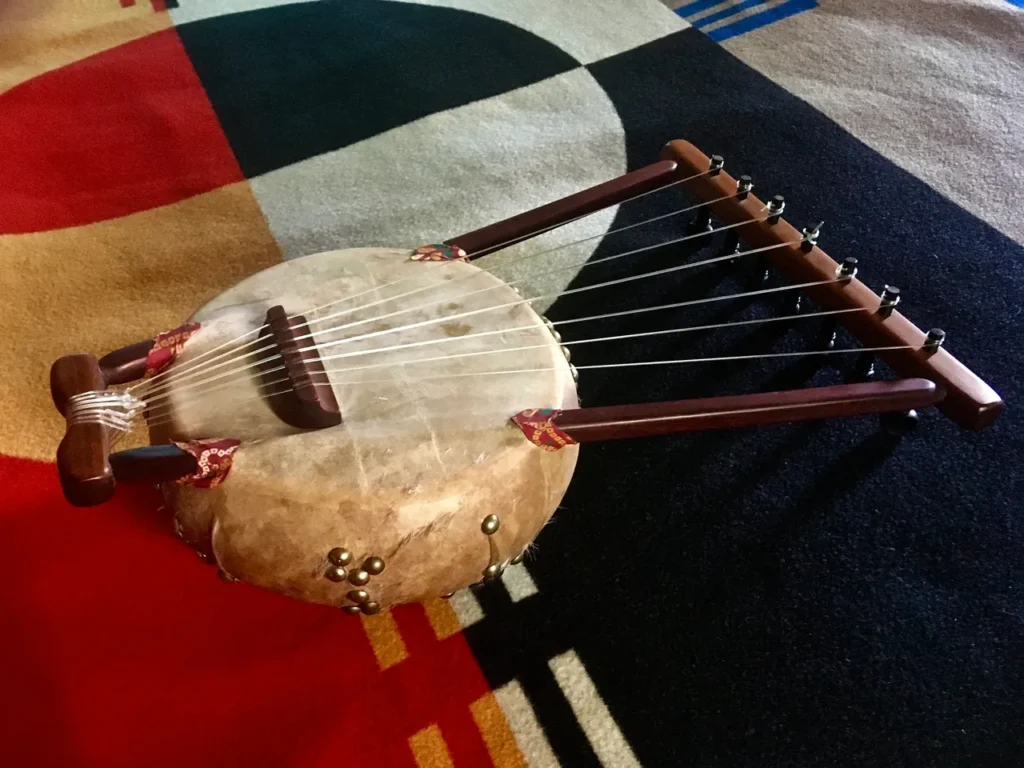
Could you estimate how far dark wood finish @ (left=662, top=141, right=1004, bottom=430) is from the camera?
3.45ft

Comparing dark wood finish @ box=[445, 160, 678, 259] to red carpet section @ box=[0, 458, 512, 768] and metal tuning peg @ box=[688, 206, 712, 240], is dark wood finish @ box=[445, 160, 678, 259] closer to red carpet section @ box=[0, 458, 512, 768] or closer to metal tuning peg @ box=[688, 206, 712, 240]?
metal tuning peg @ box=[688, 206, 712, 240]

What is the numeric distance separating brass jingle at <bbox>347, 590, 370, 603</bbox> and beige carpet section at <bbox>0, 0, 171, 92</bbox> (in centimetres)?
164

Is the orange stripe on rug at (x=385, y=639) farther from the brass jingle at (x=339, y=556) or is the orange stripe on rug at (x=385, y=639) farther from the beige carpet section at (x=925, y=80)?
the beige carpet section at (x=925, y=80)

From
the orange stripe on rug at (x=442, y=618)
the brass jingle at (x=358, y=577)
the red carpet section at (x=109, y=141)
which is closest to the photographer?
the brass jingle at (x=358, y=577)

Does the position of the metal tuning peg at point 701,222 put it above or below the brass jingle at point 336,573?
below

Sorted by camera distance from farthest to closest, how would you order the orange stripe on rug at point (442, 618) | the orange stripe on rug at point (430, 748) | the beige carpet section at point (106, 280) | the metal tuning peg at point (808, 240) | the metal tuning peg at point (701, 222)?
the metal tuning peg at point (701, 222)
the beige carpet section at point (106, 280)
the metal tuning peg at point (808, 240)
the orange stripe on rug at point (442, 618)
the orange stripe on rug at point (430, 748)

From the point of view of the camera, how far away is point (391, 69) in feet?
6.31

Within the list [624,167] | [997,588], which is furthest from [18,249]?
[997,588]

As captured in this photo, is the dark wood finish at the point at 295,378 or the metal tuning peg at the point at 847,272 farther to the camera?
the metal tuning peg at the point at 847,272

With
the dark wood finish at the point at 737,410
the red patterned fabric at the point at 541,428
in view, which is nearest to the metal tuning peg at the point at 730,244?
the dark wood finish at the point at 737,410

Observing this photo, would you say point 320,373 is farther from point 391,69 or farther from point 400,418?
point 391,69

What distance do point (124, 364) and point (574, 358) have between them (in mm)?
707

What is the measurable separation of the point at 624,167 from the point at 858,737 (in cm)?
111

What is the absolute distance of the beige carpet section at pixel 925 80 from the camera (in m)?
1.66
